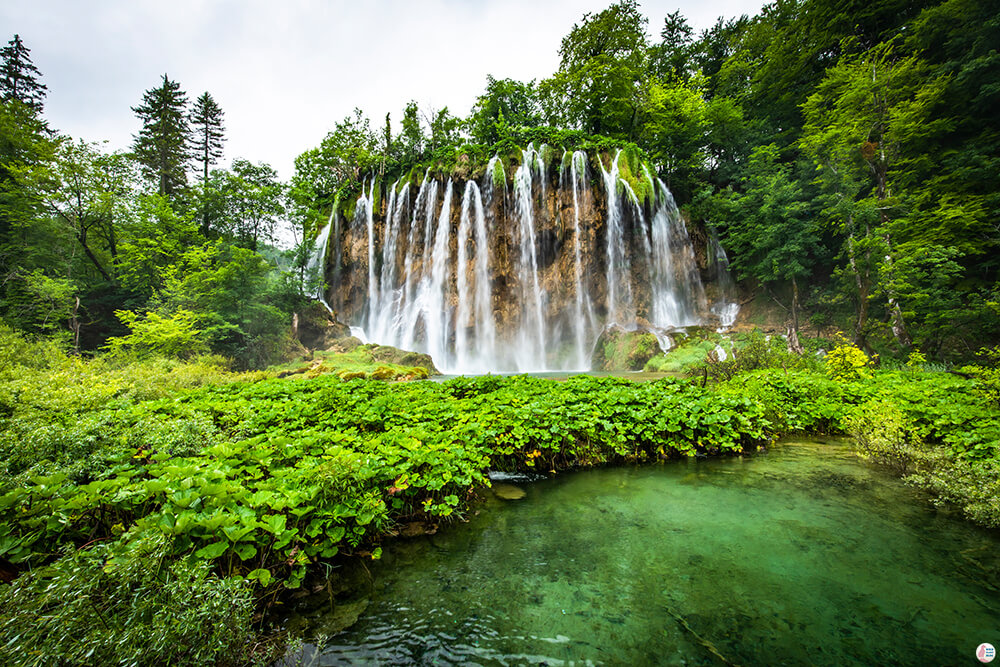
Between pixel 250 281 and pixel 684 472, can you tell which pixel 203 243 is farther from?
pixel 684 472

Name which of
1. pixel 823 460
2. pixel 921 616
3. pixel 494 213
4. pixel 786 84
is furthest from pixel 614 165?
pixel 921 616

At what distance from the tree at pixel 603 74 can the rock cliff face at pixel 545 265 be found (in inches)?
235

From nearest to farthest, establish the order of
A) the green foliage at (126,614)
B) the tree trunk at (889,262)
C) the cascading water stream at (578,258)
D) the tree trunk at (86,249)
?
the green foliage at (126,614) < the tree trunk at (889,262) < the tree trunk at (86,249) < the cascading water stream at (578,258)

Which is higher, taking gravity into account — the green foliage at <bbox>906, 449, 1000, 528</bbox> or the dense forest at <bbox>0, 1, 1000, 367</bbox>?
the dense forest at <bbox>0, 1, 1000, 367</bbox>

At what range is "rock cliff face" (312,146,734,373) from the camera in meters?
19.1

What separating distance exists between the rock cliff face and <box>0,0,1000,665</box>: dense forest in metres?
2.34

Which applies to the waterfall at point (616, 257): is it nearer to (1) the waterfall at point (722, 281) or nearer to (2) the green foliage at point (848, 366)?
(1) the waterfall at point (722, 281)

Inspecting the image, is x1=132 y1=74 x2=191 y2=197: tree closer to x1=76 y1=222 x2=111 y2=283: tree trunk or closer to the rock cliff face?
x1=76 y1=222 x2=111 y2=283: tree trunk

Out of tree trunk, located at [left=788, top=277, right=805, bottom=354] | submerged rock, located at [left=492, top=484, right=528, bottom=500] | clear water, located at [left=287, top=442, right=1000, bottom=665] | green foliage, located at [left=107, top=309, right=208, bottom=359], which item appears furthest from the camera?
tree trunk, located at [left=788, top=277, right=805, bottom=354]

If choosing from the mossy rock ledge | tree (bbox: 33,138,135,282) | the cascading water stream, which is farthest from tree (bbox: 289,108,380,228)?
the mossy rock ledge

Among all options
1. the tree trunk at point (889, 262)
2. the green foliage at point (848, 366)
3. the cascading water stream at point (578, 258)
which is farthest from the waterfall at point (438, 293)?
the tree trunk at point (889, 262)

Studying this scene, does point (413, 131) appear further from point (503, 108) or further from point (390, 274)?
point (390, 274)

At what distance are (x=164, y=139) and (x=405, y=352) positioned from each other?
2217 cm

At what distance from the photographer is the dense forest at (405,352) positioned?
5.89 ft
